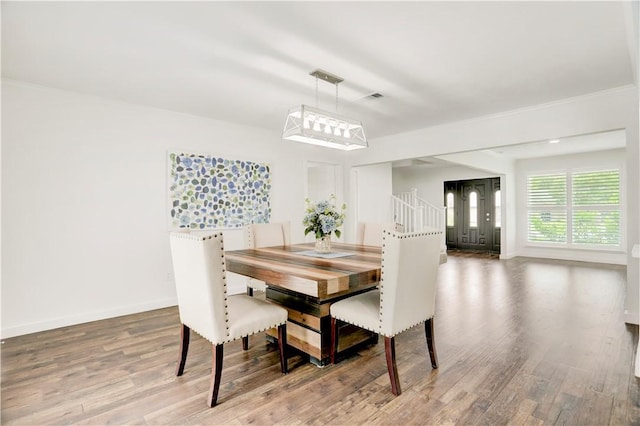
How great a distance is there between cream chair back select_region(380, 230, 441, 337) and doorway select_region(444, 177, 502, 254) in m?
7.03

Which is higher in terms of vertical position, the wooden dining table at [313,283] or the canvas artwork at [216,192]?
the canvas artwork at [216,192]

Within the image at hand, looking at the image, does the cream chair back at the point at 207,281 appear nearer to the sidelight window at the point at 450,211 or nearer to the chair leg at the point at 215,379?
the chair leg at the point at 215,379

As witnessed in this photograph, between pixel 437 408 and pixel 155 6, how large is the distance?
288 cm

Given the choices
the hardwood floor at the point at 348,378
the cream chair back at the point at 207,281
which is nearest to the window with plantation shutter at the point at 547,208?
the hardwood floor at the point at 348,378

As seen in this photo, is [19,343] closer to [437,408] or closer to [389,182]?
[437,408]

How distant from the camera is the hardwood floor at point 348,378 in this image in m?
1.84

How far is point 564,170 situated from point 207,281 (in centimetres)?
838

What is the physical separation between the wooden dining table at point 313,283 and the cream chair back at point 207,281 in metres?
0.37

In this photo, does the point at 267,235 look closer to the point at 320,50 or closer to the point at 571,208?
the point at 320,50

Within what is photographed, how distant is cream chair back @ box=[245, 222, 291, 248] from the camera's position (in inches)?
144

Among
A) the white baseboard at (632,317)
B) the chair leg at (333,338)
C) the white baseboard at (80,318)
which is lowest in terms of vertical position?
the white baseboard at (632,317)

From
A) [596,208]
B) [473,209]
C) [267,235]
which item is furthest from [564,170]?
[267,235]

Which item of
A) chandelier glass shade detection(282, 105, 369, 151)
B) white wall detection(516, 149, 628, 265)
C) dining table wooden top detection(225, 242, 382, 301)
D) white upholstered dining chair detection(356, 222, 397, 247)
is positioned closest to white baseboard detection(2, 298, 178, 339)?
dining table wooden top detection(225, 242, 382, 301)

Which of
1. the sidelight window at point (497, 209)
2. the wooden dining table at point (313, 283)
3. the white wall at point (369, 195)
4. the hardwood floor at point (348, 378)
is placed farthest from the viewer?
the sidelight window at point (497, 209)
